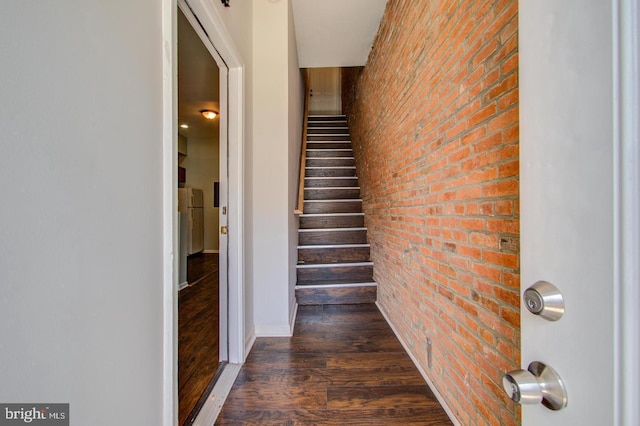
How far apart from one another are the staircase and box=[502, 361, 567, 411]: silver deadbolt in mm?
2421

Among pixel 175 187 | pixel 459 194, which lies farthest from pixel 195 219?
pixel 459 194

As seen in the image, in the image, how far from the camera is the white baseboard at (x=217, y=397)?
1.31m

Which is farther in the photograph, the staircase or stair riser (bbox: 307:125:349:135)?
stair riser (bbox: 307:125:349:135)

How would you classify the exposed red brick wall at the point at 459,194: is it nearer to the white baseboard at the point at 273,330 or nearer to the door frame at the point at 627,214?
the door frame at the point at 627,214

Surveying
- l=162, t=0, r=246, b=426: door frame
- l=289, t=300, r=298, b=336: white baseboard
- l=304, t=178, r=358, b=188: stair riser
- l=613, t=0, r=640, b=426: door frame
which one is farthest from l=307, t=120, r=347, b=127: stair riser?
l=613, t=0, r=640, b=426: door frame

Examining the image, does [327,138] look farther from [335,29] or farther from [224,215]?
[224,215]

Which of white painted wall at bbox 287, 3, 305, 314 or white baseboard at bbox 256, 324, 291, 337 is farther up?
white painted wall at bbox 287, 3, 305, 314

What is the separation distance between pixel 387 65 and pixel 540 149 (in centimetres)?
229

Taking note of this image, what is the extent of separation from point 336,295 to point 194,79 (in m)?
3.38

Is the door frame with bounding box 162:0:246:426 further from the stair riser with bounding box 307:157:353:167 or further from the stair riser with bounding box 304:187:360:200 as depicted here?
the stair riser with bounding box 307:157:353:167

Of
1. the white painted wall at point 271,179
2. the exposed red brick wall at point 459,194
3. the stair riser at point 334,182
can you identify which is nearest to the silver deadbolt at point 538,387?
the exposed red brick wall at point 459,194
